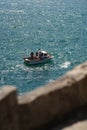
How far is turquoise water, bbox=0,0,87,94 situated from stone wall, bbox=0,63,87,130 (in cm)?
4058

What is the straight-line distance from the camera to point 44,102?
6.06 metres

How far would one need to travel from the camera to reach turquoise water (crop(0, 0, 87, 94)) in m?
56.3

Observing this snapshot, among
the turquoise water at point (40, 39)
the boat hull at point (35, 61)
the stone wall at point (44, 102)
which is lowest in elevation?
the turquoise water at point (40, 39)

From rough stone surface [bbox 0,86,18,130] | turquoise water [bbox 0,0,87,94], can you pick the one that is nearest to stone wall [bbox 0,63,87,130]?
rough stone surface [bbox 0,86,18,130]

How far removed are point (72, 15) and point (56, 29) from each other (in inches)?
868

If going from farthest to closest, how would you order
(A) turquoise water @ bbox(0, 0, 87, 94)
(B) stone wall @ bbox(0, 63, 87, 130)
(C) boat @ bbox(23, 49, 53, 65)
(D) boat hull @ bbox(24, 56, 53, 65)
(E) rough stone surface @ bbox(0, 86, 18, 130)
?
(C) boat @ bbox(23, 49, 53, 65)
(D) boat hull @ bbox(24, 56, 53, 65)
(A) turquoise water @ bbox(0, 0, 87, 94)
(B) stone wall @ bbox(0, 63, 87, 130)
(E) rough stone surface @ bbox(0, 86, 18, 130)

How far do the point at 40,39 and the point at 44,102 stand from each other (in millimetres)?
77286

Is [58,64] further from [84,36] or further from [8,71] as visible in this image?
[84,36]

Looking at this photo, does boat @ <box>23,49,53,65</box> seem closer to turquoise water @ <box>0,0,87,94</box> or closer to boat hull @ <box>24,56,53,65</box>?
boat hull @ <box>24,56,53,65</box>

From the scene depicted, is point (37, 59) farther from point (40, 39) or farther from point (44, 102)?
point (44, 102)

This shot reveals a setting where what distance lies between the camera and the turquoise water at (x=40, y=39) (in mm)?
56316

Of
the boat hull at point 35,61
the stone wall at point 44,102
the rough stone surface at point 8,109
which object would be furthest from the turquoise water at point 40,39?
the rough stone surface at point 8,109

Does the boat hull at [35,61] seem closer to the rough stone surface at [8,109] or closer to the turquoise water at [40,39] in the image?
the turquoise water at [40,39]

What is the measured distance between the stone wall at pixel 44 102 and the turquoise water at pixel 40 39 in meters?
40.6
